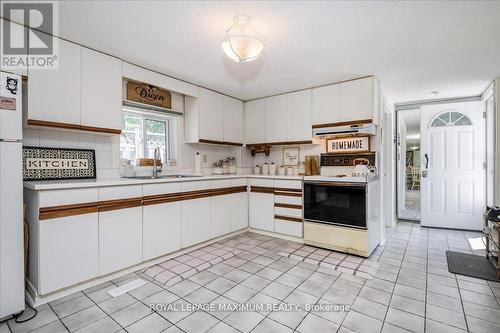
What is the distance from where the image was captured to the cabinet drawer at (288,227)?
362 centimetres

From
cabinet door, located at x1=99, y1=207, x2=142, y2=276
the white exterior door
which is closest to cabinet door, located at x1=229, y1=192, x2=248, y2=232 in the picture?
cabinet door, located at x1=99, y1=207, x2=142, y2=276

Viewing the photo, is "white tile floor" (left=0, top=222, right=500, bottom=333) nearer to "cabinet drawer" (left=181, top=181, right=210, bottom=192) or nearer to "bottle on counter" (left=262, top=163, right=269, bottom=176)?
"cabinet drawer" (left=181, top=181, right=210, bottom=192)

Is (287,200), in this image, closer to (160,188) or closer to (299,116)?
(299,116)

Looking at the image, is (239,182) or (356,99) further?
(239,182)

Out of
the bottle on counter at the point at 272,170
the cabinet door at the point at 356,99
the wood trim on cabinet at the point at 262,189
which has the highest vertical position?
the cabinet door at the point at 356,99

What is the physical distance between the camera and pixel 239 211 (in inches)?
158

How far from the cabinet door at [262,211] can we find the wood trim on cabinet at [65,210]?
2.31 meters

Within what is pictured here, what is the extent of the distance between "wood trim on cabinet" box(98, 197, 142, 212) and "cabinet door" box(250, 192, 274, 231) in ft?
6.18

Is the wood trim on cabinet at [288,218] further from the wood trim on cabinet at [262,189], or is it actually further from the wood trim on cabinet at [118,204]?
the wood trim on cabinet at [118,204]

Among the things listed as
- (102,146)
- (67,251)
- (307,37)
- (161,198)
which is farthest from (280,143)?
(67,251)

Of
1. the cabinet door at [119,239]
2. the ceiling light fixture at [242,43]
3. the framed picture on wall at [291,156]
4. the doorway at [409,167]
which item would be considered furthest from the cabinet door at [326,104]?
the cabinet door at [119,239]

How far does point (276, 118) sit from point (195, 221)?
2128mm

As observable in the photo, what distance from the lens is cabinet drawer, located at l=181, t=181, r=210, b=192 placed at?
10.3 ft

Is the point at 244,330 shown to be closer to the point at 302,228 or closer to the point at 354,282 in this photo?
the point at 354,282
